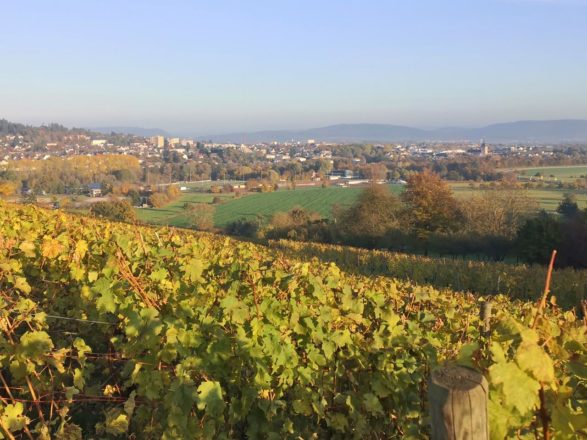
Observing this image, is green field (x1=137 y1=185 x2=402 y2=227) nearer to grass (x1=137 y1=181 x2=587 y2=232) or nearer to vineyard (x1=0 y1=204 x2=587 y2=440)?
grass (x1=137 y1=181 x2=587 y2=232)

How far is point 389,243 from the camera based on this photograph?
136 ft

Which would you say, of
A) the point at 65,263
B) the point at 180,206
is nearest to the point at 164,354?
the point at 65,263

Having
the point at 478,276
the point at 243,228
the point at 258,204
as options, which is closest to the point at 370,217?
the point at 243,228

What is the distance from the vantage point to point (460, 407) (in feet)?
5.00

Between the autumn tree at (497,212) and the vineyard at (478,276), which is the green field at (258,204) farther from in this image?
the vineyard at (478,276)

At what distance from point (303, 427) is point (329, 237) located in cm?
4146

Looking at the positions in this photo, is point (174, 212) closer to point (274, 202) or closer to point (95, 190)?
point (274, 202)

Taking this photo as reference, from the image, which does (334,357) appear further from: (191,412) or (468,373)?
(468,373)

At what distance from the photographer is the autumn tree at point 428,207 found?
40.4 m

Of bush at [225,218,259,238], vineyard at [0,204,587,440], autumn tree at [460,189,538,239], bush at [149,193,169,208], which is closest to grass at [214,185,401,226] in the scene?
bush at [225,218,259,238]

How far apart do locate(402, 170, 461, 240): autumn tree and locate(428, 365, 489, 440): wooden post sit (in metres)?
39.2

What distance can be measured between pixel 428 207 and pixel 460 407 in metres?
40.6

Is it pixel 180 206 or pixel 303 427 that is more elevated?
pixel 303 427

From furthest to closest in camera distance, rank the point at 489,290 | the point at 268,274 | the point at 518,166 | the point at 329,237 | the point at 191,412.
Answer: the point at 518,166, the point at 329,237, the point at 489,290, the point at 268,274, the point at 191,412
